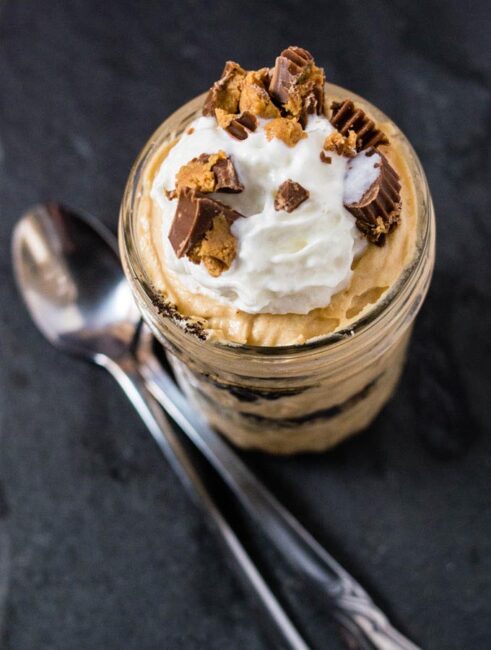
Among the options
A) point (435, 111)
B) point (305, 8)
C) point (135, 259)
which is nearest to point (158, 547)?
point (135, 259)

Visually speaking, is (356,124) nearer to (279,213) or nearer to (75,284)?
(279,213)

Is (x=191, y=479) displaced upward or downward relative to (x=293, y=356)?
downward

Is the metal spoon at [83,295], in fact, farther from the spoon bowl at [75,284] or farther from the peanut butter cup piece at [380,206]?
the peanut butter cup piece at [380,206]

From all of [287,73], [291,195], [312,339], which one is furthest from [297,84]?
[312,339]

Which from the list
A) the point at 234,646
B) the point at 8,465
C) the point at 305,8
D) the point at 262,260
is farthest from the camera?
the point at 305,8

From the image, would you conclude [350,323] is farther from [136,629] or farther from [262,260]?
[136,629]

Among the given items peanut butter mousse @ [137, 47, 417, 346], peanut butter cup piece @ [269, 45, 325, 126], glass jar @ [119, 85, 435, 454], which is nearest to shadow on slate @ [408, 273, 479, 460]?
glass jar @ [119, 85, 435, 454]

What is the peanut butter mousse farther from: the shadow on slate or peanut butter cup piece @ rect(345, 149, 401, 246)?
the shadow on slate
